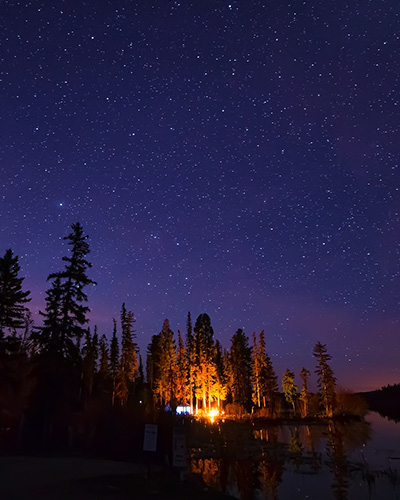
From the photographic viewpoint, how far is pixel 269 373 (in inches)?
3231

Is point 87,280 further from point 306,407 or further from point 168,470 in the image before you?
point 306,407

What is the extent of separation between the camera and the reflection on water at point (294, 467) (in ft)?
74.1

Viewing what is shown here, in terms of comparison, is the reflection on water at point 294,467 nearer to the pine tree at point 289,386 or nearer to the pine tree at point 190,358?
the pine tree at point 190,358

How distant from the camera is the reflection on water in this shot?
2258cm

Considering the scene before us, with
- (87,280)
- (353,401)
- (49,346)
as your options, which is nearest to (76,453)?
(49,346)

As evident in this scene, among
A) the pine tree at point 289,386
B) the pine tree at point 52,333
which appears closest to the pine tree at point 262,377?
the pine tree at point 289,386

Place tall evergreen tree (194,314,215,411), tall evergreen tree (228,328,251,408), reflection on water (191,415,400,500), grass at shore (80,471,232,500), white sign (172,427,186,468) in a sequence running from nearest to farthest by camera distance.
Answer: grass at shore (80,471,232,500)
white sign (172,427,186,468)
reflection on water (191,415,400,500)
tall evergreen tree (194,314,215,411)
tall evergreen tree (228,328,251,408)

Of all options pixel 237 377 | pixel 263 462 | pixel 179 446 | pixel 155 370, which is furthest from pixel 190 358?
pixel 179 446

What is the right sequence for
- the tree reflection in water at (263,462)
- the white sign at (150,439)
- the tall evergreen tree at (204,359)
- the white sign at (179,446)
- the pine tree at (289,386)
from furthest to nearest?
the pine tree at (289,386), the tall evergreen tree at (204,359), the tree reflection in water at (263,462), the white sign at (179,446), the white sign at (150,439)

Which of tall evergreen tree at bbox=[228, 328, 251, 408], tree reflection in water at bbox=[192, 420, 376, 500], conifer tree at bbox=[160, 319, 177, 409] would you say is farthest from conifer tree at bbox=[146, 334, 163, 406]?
tree reflection in water at bbox=[192, 420, 376, 500]

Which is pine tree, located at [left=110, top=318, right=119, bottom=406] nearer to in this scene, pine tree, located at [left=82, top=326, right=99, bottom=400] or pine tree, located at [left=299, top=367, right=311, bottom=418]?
pine tree, located at [left=82, top=326, right=99, bottom=400]

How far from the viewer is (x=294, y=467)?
29.4 meters

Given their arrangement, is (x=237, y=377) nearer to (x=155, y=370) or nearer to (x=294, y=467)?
(x=155, y=370)

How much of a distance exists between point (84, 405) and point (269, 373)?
5777 cm
